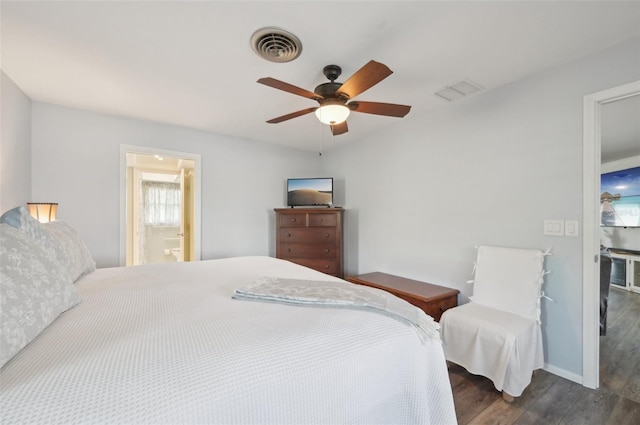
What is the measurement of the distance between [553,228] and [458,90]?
4.47 feet

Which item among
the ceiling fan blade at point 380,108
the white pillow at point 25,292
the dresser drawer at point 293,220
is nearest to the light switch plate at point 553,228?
the ceiling fan blade at point 380,108

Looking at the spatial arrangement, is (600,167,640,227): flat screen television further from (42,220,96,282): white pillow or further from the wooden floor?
(42,220,96,282): white pillow

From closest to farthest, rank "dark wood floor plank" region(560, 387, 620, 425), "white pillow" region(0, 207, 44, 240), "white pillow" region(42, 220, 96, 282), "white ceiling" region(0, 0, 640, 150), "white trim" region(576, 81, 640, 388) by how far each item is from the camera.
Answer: "white pillow" region(0, 207, 44, 240) → "white pillow" region(42, 220, 96, 282) → "white ceiling" region(0, 0, 640, 150) → "dark wood floor plank" region(560, 387, 620, 425) → "white trim" region(576, 81, 640, 388)

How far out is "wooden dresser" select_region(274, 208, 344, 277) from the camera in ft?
11.9

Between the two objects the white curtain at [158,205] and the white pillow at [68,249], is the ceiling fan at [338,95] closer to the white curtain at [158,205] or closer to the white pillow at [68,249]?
the white pillow at [68,249]

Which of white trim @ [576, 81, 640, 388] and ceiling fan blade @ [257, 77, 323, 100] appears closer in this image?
ceiling fan blade @ [257, 77, 323, 100]

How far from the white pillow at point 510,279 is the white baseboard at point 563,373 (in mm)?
478

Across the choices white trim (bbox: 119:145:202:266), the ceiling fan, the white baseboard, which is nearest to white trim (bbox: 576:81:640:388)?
the white baseboard

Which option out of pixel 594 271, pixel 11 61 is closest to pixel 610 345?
pixel 594 271

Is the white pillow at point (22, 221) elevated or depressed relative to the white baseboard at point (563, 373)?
elevated

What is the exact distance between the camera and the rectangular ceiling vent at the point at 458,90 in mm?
2254

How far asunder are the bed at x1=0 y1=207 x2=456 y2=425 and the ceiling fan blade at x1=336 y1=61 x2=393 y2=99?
1.29 m

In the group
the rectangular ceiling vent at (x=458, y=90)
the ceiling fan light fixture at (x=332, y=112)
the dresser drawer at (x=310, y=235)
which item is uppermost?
the rectangular ceiling vent at (x=458, y=90)

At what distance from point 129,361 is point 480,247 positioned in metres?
2.54
